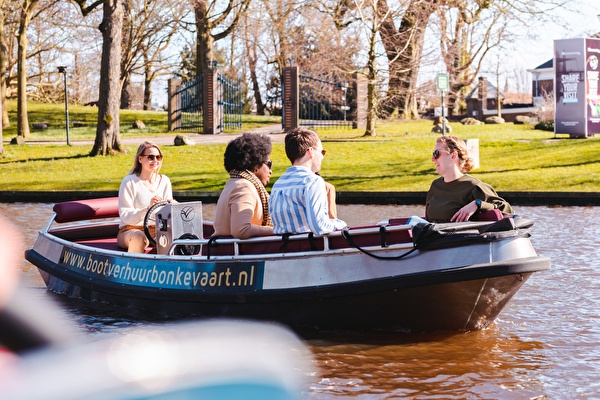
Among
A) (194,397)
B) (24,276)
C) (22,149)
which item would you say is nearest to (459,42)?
(22,149)

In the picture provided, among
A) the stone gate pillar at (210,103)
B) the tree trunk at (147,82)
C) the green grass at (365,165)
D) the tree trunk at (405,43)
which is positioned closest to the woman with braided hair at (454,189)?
the green grass at (365,165)

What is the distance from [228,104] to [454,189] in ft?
89.4

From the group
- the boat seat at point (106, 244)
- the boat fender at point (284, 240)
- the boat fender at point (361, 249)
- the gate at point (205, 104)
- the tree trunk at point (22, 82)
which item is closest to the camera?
the boat fender at point (361, 249)

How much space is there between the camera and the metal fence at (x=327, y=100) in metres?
33.6

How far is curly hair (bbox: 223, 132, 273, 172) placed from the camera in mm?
8836

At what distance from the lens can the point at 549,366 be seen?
24.9ft

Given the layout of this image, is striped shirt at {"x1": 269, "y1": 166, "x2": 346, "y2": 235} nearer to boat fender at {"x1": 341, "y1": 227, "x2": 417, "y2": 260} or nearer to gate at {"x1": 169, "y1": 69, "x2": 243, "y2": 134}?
boat fender at {"x1": 341, "y1": 227, "x2": 417, "y2": 260}

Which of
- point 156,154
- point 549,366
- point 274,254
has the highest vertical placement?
point 156,154

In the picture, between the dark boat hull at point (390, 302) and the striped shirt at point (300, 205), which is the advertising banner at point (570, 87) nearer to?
the dark boat hull at point (390, 302)

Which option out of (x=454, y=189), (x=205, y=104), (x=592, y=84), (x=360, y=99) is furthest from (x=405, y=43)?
(x=454, y=189)

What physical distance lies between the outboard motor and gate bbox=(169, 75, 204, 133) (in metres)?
24.9

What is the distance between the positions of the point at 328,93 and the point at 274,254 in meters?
26.0

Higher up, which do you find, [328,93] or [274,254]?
[328,93]

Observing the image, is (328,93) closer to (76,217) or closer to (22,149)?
(22,149)
